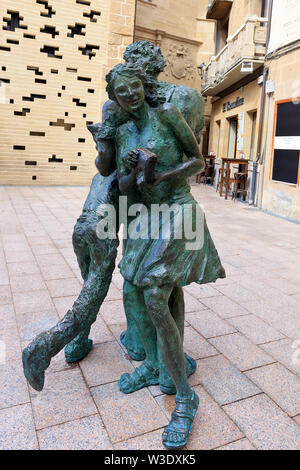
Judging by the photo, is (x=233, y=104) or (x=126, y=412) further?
A: (x=233, y=104)

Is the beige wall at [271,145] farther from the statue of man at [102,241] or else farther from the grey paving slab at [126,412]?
the grey paving slab at [126,412]

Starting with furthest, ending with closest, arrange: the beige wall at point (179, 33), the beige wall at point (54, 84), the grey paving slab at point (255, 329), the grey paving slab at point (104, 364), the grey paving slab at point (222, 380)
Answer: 1. the beige wall at point (179, 33)
2. the beige wall at point (54, 84)
3. the grey paving slab at point (255, 329)
4. the grey paving slab at point (104, 364)
5. the grey paving slab at point (222, 380)

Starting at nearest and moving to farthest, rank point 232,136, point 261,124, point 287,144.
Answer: point 287,144 < point 261,124 < point 232,136

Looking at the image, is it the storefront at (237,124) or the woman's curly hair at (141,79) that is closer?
the woman's curly hair at (141,79)

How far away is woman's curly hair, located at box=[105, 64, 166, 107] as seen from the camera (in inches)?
70.0

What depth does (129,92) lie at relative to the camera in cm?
179

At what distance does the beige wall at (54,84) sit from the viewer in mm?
11352

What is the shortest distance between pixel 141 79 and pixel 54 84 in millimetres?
11165

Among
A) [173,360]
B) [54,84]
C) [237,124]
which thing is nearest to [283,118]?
[237,124]

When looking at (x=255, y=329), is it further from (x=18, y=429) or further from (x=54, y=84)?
(x=54, y=84)

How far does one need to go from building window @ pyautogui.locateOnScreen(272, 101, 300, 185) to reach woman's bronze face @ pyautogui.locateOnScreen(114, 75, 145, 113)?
7411 mm

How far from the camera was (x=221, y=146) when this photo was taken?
50.5ft

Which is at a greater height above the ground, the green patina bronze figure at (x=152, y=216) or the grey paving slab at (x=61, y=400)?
the green patina bronze figure at (x=152, y=216)

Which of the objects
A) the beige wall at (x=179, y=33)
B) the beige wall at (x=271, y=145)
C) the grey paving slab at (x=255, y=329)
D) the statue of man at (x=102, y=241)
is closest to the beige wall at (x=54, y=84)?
the beige wall at (x=271, y=145)
